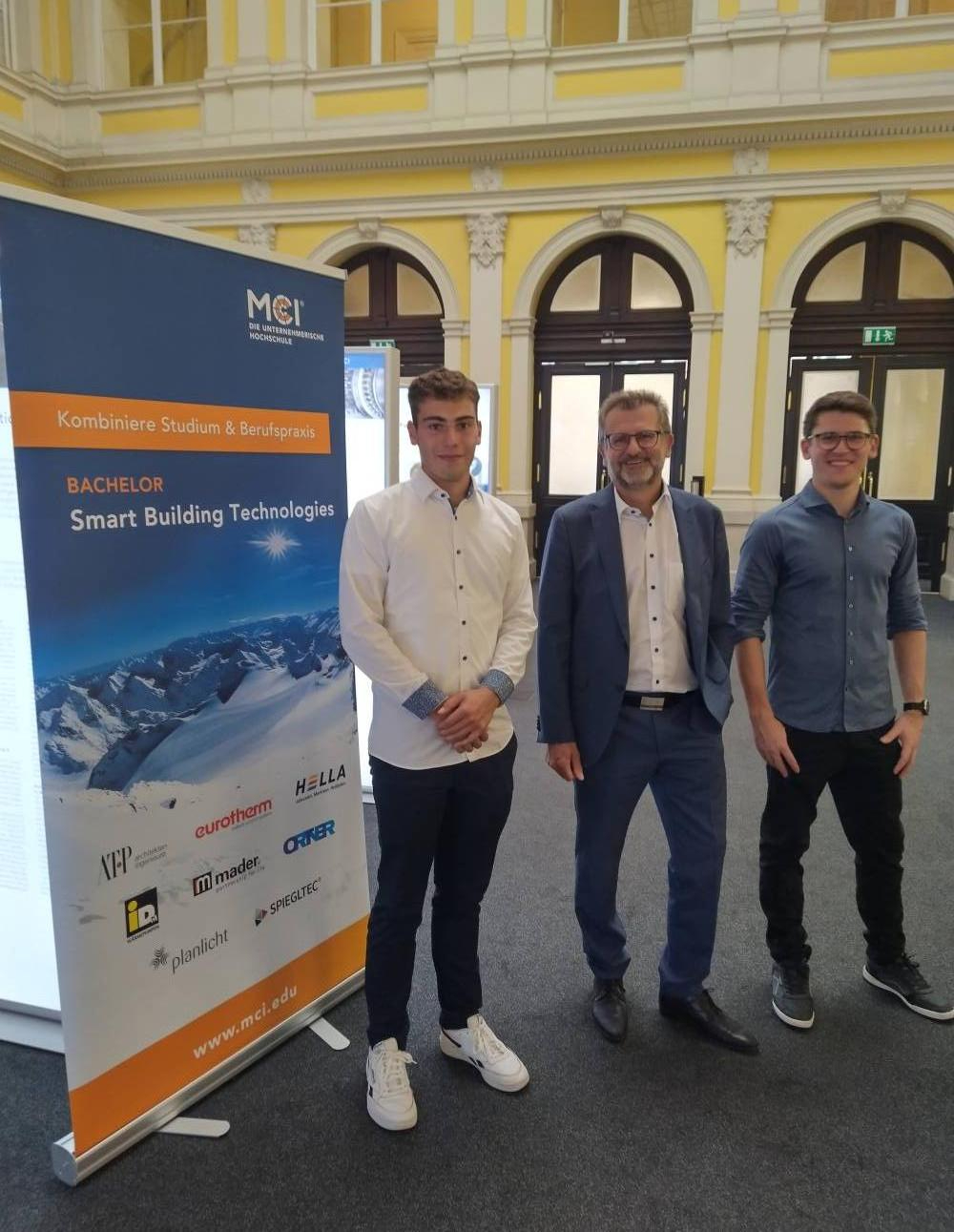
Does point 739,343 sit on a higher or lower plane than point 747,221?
lower

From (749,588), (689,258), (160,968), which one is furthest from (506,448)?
(160,968)

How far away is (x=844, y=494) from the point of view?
2148 mm

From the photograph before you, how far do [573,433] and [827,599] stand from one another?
8099 mm

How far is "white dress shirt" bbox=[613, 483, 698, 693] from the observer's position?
2059mm

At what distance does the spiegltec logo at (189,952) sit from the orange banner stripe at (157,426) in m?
1.09

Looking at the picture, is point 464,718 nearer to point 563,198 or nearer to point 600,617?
point 600,617

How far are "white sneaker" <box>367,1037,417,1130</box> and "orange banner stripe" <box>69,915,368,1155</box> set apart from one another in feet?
1.09

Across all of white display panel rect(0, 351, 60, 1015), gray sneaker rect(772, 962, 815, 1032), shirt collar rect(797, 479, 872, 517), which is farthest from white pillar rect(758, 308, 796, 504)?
white display panel rect(0, 351, 60, 1015)

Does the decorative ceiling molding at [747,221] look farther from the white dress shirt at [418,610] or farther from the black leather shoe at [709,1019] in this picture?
the black leather shoe at [709,1019]

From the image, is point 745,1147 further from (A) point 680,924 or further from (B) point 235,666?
(B) point 235,666

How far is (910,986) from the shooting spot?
233cm

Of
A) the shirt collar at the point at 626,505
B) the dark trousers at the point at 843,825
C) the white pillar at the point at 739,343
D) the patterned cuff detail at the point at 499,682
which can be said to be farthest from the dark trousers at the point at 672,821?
the white pillar at the point at 739,343

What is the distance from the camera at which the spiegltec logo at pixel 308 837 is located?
2.14 m

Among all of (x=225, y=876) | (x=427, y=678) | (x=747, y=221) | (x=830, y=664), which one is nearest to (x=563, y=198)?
(x=747, y=221)
